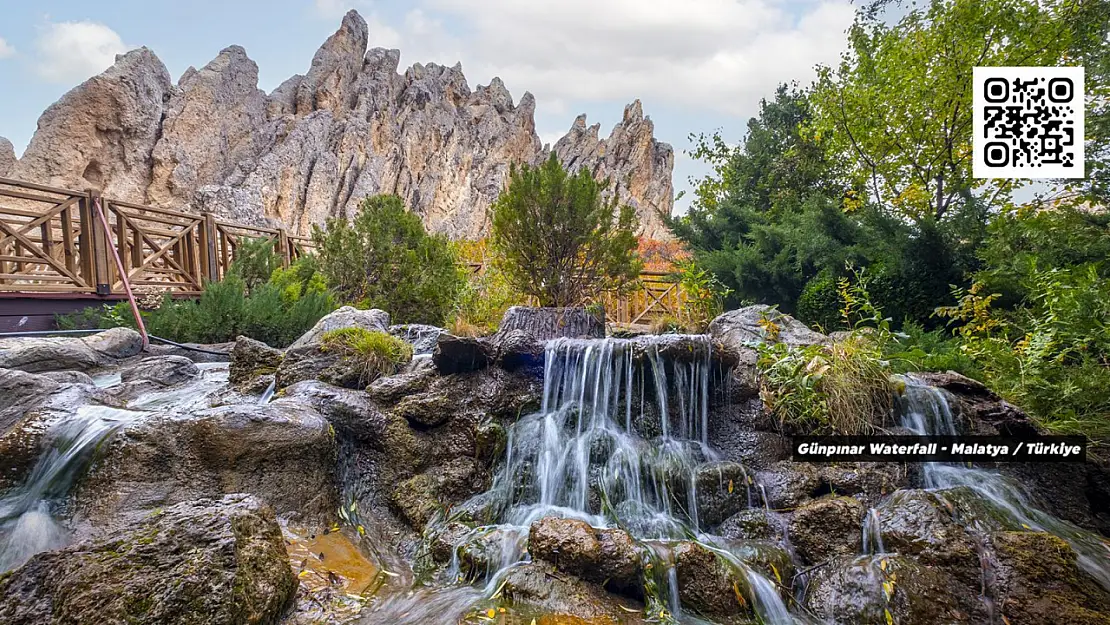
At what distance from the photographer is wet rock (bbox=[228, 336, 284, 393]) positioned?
5133 millimetres

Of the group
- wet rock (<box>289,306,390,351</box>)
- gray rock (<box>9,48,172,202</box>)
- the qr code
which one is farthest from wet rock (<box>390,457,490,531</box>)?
gray rock (<box>9,48,172,202</box>)

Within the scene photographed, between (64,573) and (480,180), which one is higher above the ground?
(480,180)

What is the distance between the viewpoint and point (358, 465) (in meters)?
4.05

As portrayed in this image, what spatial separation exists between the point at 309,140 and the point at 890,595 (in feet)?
132

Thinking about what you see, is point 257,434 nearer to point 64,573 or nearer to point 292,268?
point 64,573

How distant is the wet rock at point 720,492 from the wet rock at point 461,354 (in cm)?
206

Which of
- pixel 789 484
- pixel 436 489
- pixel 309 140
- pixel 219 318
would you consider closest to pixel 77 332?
pixel 219 318

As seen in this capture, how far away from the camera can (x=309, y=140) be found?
36094 millimetres

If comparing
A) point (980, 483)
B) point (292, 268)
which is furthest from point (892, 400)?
point (292, 268)

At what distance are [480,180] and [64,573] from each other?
44.4 metres

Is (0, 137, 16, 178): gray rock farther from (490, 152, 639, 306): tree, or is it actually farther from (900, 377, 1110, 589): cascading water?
(900, 377, 1110, 589): cascading water

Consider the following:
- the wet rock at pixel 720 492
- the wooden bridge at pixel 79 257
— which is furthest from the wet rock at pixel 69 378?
the wet rock at pixel 720 492

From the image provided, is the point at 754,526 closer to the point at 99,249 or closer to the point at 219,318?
the point at 219,318

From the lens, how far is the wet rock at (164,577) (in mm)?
2127
